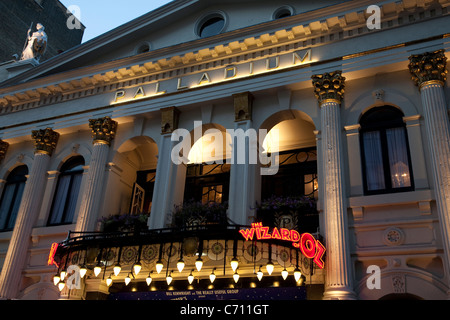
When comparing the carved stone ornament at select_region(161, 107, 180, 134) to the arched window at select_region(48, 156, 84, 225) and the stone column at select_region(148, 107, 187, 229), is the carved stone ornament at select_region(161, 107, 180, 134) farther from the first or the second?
the arched window at select_region(48, 156, 84, 225)

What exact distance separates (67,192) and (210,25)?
9264mm

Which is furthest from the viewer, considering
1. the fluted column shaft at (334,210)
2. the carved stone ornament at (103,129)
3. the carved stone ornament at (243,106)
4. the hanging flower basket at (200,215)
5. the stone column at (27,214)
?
the carved stone ornament at (103,129)

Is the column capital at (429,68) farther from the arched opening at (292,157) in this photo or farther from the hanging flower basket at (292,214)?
the hanging flower basket at (292,214)

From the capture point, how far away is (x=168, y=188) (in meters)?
16.1

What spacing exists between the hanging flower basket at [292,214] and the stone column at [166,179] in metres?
3.39

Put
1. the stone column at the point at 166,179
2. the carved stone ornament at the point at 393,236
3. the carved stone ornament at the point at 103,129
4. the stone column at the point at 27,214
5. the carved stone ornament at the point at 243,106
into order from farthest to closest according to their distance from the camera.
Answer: the carved stone ornament at the point at 103,129 < the stone column at the point at 27,214 < the carved stone ornament at the point at 243,106 < the stone column at the point at 166,179 < the carved stone ornament at the point at 393,236

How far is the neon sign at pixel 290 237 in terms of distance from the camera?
39.6 ft

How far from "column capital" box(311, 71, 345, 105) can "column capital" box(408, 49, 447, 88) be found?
87.6 inches

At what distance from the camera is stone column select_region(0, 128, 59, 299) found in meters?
16.9

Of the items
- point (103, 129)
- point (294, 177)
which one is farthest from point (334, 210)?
point (103, 129)

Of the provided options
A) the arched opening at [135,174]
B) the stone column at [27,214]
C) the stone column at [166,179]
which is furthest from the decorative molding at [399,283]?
the stone column at [27,214]

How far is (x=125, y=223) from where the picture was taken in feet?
53.3

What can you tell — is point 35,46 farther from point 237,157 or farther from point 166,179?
point 237,157

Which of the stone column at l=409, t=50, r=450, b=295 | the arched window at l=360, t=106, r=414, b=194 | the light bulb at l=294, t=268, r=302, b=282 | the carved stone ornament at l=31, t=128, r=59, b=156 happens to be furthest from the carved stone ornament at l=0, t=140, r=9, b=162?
the stone column at l=409, t=50, r=450, b=295
